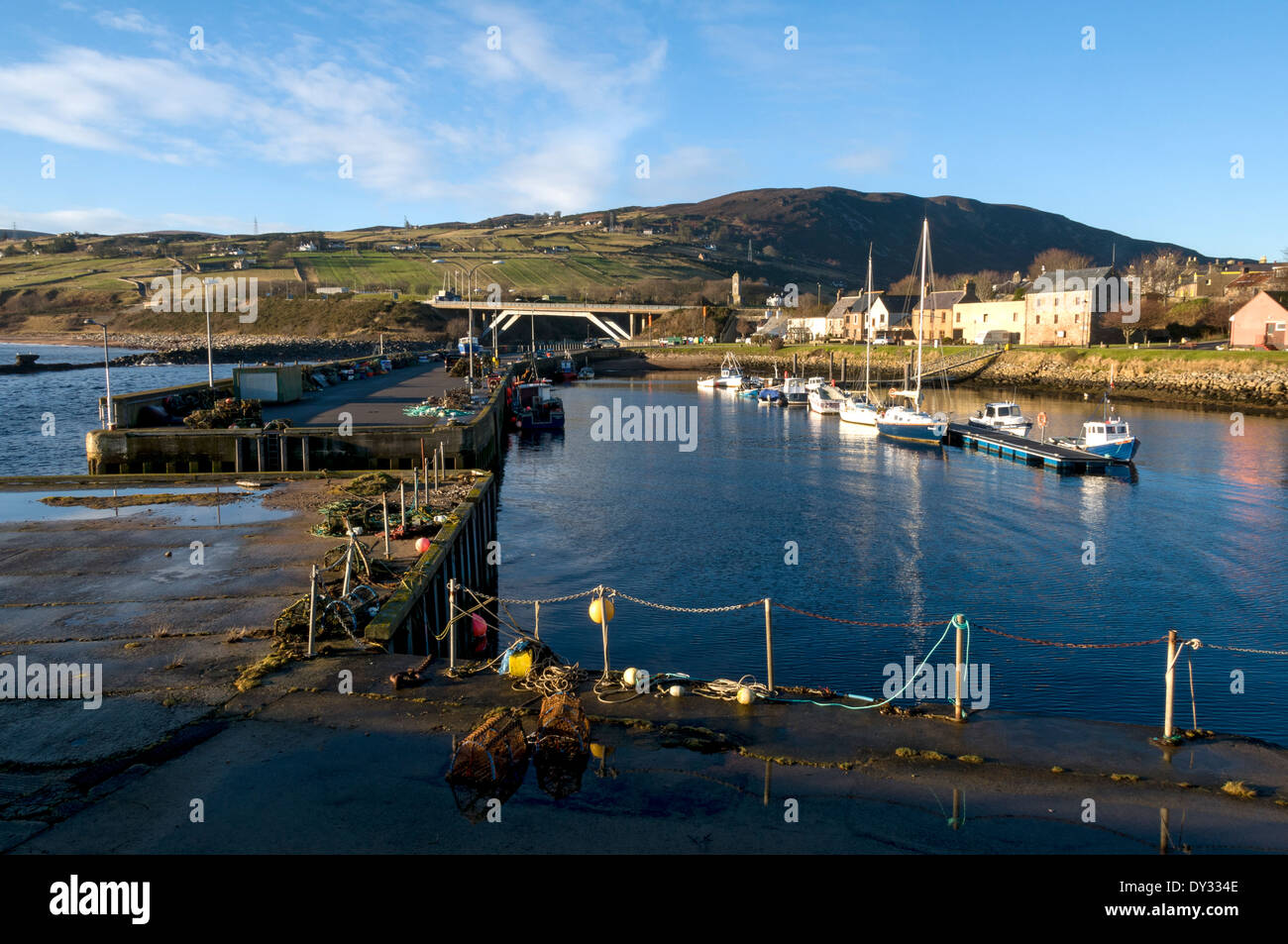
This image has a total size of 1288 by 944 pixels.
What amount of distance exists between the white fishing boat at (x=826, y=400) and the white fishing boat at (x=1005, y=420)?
1571cm

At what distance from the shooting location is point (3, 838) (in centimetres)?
878

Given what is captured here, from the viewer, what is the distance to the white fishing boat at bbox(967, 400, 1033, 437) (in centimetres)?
5634

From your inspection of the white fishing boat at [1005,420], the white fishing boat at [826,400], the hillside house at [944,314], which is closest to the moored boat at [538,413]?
the white fishing boat at [826,400]

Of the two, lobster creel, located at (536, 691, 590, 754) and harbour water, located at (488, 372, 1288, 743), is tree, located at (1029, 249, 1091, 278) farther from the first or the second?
lobster creel, located at (536, 691, 590, 754)

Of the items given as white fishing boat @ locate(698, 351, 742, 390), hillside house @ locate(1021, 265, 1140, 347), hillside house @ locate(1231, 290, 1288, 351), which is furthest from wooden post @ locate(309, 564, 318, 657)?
hillside house @ locate(1021, 265, 1140, 347)

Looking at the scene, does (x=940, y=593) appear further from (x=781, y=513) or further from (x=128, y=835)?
(x=128, y=835)

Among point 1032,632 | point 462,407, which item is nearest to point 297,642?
point 1032,632

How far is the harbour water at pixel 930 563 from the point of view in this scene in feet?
64.1

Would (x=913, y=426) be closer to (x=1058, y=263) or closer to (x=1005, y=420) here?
(x=1005, y=420)

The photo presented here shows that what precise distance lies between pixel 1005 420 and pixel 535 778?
5311 cm

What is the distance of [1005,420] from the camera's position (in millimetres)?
57281

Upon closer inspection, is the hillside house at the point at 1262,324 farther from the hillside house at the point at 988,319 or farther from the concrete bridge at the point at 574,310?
the concrete bridge at the point at 574,310

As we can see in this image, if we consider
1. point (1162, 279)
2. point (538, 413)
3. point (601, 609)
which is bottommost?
point (601, 609)

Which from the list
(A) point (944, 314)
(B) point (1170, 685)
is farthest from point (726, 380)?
(B) point (1170, 685)
